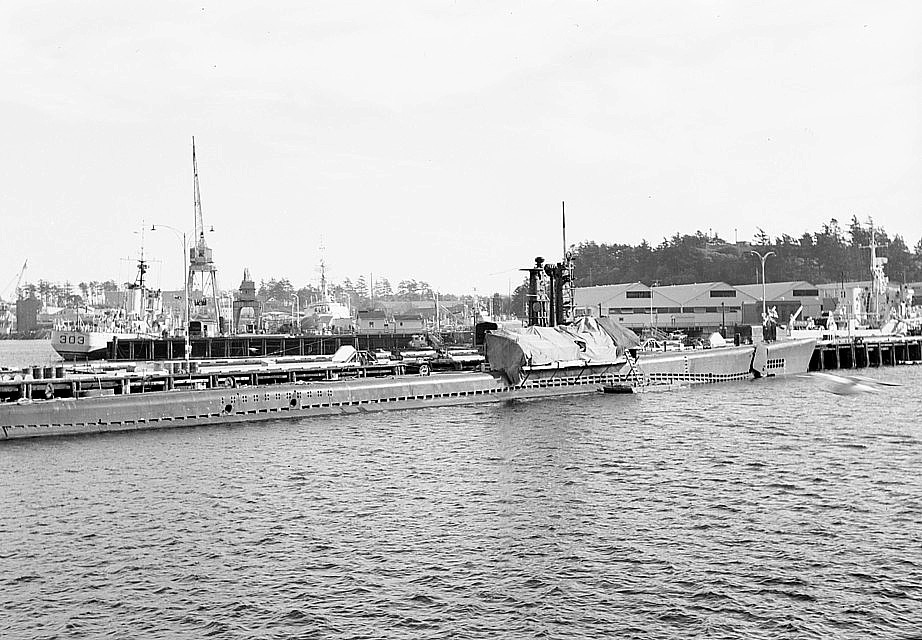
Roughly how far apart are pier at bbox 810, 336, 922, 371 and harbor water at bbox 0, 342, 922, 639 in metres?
51.1

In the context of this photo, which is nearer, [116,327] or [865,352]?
[865,352]

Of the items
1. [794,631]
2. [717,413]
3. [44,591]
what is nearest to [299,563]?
[44,591]

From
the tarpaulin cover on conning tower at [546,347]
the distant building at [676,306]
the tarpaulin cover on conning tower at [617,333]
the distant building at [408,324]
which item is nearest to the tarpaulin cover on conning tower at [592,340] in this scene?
the tarpaulin cover on conning tower at [546,347]

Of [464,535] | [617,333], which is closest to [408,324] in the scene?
[617,333]

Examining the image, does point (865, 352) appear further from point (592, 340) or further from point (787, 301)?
point (787, 301)

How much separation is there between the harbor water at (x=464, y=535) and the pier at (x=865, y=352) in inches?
2011

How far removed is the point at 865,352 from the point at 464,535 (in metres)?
82.1

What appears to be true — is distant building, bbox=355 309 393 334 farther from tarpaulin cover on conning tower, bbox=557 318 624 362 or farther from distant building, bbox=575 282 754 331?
tarpaulin cover on conning tower, bbox=557 318 624 362

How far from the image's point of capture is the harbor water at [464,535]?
66.0 ft

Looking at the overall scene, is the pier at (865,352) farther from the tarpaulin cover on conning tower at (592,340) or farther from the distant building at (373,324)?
the distant building at (373,324)

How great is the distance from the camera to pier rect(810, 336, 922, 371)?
3674 inches

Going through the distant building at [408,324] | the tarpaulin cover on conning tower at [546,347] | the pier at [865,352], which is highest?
the distant building at [408,324]

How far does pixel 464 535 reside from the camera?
85.8 ft

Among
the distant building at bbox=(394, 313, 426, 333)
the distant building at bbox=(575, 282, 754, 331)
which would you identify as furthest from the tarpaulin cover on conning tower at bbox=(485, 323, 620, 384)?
the distant building at bbox=(394, 313, 426, 333)
